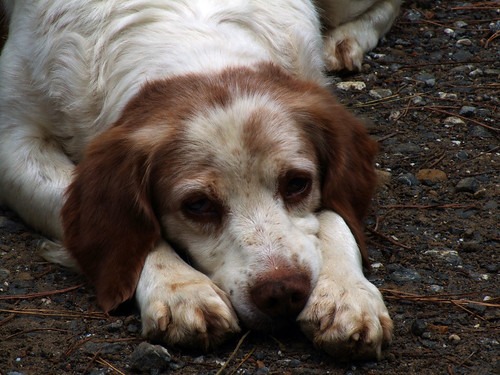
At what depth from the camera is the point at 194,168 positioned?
3.57 m

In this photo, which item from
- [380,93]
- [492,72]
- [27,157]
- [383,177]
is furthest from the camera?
[492,72]

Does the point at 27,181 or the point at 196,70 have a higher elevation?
the point at 196,70

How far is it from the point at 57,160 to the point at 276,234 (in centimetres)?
128

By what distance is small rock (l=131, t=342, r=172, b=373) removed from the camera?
3.27 meters

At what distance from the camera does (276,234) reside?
11.3 feet

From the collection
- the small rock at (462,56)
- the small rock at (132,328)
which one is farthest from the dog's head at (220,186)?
the small rock at (462,56)

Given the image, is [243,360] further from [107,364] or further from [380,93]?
[380,93]

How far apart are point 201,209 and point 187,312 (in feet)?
1.37

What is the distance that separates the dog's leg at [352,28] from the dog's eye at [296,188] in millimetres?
2146

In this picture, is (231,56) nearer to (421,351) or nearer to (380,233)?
(380,233)

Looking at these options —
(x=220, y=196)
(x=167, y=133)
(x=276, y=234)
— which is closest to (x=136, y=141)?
(x=167, y=133)

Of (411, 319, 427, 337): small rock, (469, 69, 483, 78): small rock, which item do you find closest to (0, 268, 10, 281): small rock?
(411, 319, 427, 337): small rock

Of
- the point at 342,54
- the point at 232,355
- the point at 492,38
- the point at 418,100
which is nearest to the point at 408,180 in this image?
the point at 418,100

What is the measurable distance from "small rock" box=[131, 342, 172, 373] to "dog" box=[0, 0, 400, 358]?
0.07 metres
